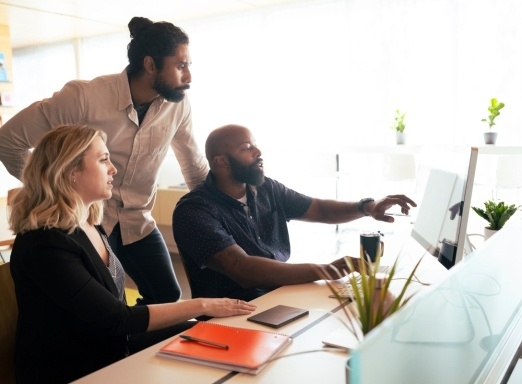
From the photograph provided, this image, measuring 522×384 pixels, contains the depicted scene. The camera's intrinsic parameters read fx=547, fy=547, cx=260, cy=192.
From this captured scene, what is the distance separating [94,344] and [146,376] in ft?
1.45

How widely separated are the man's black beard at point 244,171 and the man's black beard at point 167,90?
0.36m

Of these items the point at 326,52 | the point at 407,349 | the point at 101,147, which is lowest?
the point at 407,349

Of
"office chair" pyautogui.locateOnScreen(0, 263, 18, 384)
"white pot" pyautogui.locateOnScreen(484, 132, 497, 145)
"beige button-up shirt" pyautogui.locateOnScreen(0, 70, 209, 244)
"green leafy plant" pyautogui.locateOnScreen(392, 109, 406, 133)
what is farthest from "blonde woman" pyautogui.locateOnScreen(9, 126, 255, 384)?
"green leafy plant" pyautogui.locateOnScreen(392, 109, 406, 133)

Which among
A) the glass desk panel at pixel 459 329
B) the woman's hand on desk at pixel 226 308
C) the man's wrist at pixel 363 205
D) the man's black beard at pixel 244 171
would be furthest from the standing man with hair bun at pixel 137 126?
the glass desk panel at pixel 459 329

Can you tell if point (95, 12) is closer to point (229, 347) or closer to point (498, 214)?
point (498, 214)

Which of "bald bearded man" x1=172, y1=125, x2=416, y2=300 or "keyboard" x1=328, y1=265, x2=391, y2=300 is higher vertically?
"bald bearded man" x1=172, y1=125, x2=416, y2=300

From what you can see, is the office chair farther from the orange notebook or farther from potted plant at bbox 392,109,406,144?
potted plant at bbox 392,109,406,144

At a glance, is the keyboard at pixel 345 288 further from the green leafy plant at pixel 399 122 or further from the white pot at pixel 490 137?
the green leafy plant at pixel 399 122

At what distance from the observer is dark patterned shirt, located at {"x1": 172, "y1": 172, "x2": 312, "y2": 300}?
1976 mm

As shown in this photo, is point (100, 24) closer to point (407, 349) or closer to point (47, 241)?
point (47, 241)

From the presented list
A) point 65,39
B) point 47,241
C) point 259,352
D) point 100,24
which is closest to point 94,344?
point 47,241

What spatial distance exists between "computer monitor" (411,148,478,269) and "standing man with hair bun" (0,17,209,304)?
1071mm

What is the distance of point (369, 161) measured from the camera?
5742 millimetres

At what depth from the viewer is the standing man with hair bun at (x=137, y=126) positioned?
2.21 m
